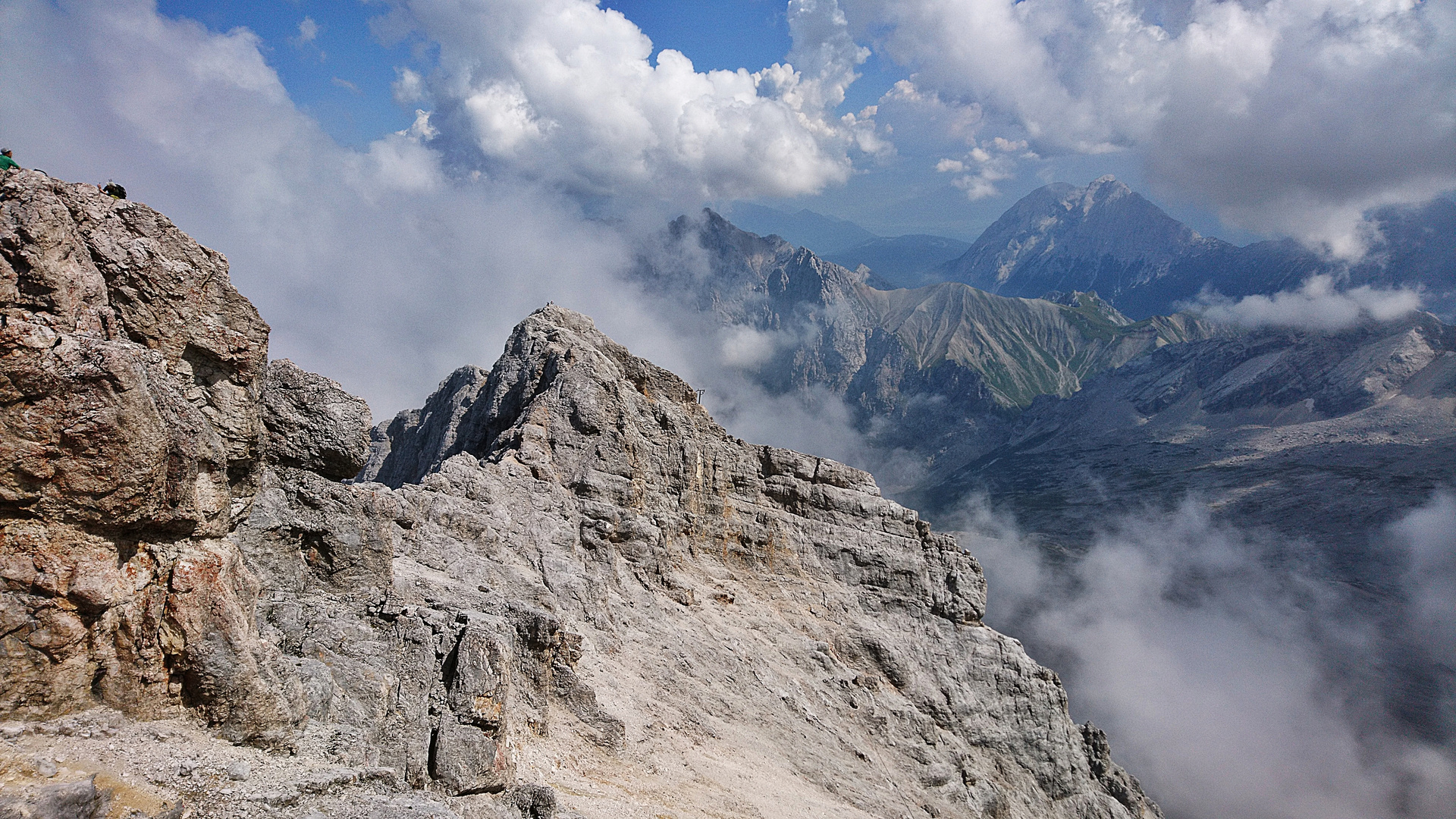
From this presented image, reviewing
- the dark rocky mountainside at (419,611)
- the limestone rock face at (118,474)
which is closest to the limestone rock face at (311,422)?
the dark rocky mountainside at (419,611)

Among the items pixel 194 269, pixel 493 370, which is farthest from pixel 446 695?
pixel 493 370

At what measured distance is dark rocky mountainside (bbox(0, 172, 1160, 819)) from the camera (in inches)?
603

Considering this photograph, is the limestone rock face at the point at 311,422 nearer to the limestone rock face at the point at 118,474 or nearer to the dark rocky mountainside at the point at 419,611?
the dark rocky mountainside at the point at 419,611

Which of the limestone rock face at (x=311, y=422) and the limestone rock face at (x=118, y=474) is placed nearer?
the limestone rock face at (x=118, y=474)

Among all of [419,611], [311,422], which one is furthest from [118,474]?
[419,611]

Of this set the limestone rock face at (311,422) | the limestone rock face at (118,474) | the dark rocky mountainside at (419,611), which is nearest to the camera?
the limestone rock face at (118,474)

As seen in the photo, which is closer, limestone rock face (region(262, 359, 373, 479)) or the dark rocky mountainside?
the dark rocky mountainside

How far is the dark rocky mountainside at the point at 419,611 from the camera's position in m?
15.3

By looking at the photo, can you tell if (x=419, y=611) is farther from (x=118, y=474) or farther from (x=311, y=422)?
(x=118, y=474)

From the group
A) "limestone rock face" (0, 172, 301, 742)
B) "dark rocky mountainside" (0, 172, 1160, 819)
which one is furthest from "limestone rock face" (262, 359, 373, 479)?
"limestone rock face" (0, 172, 301, 742)

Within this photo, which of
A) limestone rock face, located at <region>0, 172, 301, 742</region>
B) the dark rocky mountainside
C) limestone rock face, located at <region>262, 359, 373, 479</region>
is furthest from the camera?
limestone rock face, located at <region>262, 359, 373, 479</region>

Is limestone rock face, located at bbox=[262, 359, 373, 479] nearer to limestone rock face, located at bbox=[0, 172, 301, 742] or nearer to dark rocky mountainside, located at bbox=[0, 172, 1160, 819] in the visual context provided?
dark rocky mountainside, located at bbox=[0, 172, 1160, 819]

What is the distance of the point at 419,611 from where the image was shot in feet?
88.0

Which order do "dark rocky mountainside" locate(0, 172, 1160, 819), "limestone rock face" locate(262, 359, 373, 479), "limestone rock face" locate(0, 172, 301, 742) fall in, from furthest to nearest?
1. "limestone rock face" locate(262, 359, 373, 479)
2. "dark rocky mountainside" locate(0, 172, 1160, 819)
3. "limestone rock face" locate(0, 172, 301, 742)
